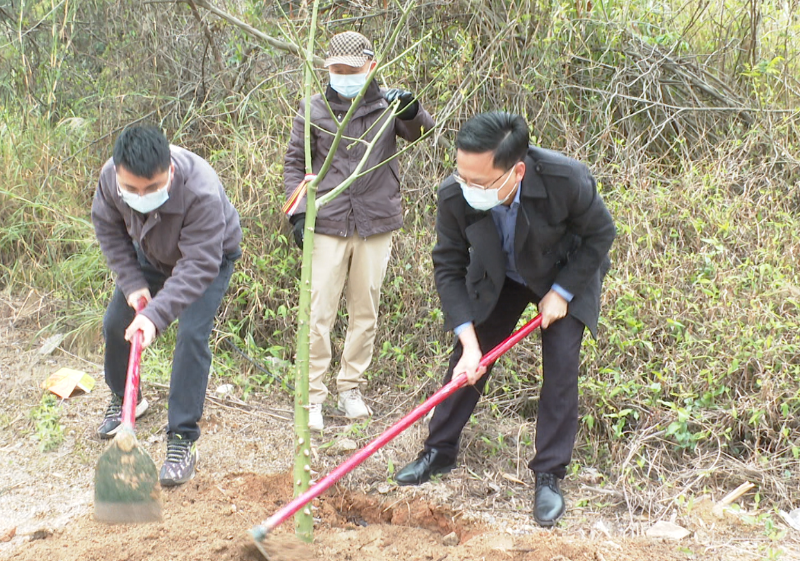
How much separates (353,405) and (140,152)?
175cm

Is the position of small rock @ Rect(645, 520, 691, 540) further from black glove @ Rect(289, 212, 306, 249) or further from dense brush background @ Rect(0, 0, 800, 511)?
black glove @ Rect(289, 212, 306, 249)

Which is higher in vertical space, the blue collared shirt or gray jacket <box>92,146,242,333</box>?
the blue collared shirt

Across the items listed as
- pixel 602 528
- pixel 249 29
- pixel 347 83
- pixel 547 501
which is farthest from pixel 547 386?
pixel 249 29

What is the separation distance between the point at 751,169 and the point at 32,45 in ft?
18.6

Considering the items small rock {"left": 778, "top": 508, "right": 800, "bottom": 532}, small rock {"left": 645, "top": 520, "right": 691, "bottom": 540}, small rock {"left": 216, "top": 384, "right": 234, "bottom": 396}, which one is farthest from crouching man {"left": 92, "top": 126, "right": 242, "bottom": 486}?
small rock {"left": 778, "top": 508, "right": 800, "bottom": 532}

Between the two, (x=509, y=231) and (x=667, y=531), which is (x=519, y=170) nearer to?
(x=509, y=231)

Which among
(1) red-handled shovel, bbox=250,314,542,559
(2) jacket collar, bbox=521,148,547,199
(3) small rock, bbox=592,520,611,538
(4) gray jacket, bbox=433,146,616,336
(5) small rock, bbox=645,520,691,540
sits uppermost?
(2) jacket collar, bbox=521,148,547,199

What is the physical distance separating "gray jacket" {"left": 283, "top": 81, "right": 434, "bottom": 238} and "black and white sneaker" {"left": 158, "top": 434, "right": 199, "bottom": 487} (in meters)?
1.18

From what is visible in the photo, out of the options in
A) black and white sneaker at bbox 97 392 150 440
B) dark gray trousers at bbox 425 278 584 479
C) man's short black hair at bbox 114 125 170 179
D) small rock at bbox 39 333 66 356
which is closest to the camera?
man's short black hair at bbox 114 125 170 179

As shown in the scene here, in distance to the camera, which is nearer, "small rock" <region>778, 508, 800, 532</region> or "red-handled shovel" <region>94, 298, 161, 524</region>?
"red-handled shovel" <region>94, 298, 161, 524</region>

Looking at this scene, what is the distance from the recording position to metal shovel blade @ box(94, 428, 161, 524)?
7.75ft

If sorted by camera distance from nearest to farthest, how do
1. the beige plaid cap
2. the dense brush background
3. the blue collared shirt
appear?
the blue collared shirt
the dense brush background
the beige plaid cap

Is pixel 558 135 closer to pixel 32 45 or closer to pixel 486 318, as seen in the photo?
pixel 486 318

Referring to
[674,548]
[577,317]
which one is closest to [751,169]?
[577,317]
